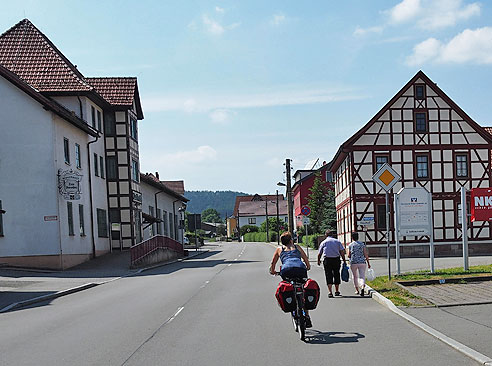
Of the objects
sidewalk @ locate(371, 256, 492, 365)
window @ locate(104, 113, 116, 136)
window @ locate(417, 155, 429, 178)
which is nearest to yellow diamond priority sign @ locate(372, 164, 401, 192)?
sidewalk @ locate(371, 256, 492, 365)

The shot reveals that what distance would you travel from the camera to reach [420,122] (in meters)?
39.1

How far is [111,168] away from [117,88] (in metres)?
5.35

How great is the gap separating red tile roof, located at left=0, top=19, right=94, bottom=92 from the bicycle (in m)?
27.7

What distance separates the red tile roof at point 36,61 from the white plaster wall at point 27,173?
530 centimetres

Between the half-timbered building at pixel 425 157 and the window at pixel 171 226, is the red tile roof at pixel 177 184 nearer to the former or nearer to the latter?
the window at pixel 171 226

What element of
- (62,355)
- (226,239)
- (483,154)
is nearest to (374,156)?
(483,154)

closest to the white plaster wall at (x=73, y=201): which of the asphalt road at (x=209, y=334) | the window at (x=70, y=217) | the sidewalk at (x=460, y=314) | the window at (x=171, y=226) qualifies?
the window at (x=70, y=217)

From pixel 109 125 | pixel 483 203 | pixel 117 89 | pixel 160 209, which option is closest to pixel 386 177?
pixel 483 203

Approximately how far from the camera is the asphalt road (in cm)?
841

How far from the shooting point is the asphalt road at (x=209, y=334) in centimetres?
841

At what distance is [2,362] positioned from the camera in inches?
343

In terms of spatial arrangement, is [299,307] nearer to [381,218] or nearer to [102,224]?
[381,218]

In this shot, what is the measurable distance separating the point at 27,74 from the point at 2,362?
30171mm

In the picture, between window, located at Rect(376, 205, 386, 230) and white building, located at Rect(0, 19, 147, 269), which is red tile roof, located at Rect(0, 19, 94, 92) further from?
window, located at Rect(376, 205, 386, 230)
